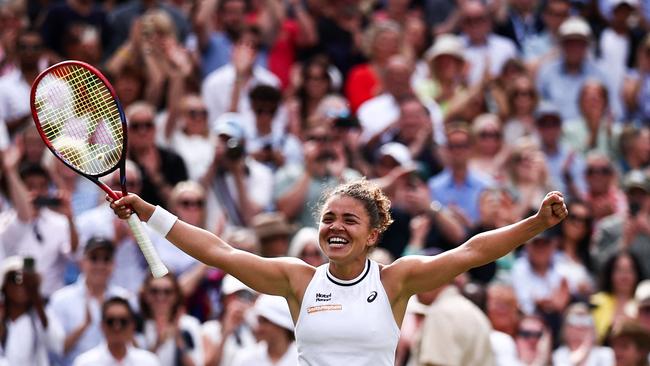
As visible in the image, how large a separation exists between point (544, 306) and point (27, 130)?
4.15m

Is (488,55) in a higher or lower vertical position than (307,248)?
higher

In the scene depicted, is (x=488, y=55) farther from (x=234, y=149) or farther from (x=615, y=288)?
(x=234, y=149)

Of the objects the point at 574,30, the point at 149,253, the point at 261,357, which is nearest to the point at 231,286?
the point at 261,357

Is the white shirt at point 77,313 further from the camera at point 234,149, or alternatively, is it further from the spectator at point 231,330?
the camera at point 234,149

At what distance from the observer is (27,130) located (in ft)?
41.7

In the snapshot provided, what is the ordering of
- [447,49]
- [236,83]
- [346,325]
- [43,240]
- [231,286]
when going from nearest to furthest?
[346,325] < [231,286] < [43,240] < [236,83] < [447,49]

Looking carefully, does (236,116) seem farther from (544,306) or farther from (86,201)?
(544,306)

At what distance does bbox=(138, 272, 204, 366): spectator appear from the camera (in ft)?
37.0

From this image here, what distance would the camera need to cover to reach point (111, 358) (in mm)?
10812

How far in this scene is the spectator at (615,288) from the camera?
12344 mm

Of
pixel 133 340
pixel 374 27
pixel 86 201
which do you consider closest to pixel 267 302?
pixel 133 340

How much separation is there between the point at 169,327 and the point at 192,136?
2487mm

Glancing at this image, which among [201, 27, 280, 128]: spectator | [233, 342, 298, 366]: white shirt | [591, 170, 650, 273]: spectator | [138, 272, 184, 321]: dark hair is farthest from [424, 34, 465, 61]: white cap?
[233, 342, 298, 366]: white shirt

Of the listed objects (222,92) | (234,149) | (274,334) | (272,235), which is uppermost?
(222,92)
